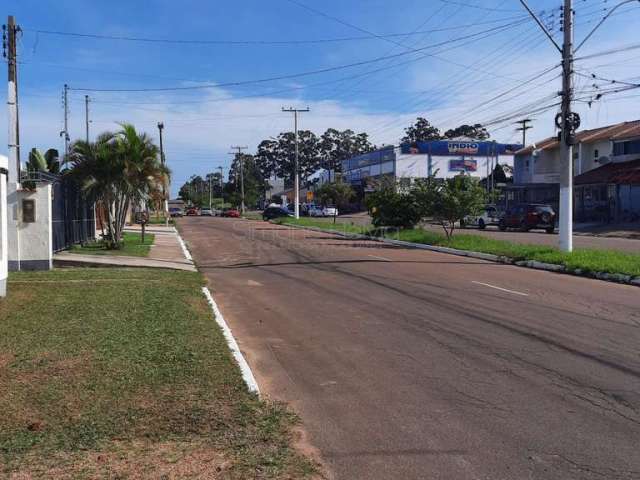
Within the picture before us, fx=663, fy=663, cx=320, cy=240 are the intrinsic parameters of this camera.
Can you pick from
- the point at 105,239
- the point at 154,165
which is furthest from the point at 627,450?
the point at 105,239

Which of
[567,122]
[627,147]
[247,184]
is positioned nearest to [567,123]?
[567,122]

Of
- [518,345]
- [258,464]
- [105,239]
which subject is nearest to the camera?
[258,464]

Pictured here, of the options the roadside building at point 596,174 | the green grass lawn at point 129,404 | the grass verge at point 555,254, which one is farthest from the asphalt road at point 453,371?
the roadside building at point 596,174

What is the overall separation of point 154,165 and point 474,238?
12654mm

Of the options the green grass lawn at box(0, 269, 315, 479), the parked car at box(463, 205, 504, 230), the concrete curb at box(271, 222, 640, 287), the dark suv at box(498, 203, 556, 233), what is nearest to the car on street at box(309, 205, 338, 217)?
the parked car at box(463, 205, 504, 230)

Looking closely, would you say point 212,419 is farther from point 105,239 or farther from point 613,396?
point 105,239

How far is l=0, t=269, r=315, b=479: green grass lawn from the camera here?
4527 millimetres

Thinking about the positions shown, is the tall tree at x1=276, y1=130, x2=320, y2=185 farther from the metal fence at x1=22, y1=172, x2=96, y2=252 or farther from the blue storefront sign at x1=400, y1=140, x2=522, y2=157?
the metal fence at x1=22, y1=172, x2=96, y2=252

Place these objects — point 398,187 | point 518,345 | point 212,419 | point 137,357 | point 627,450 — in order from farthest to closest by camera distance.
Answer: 1. point 398,187
2. point 518,345
3. point 137,357
4. point 212,419
5. point 627,450

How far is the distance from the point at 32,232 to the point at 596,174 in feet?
129

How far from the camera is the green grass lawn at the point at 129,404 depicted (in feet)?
14.9

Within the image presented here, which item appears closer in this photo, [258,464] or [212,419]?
[258,464]

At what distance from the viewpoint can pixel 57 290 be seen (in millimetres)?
12414

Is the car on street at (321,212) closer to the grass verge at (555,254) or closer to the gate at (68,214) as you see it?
the grass verge at (555,254)
